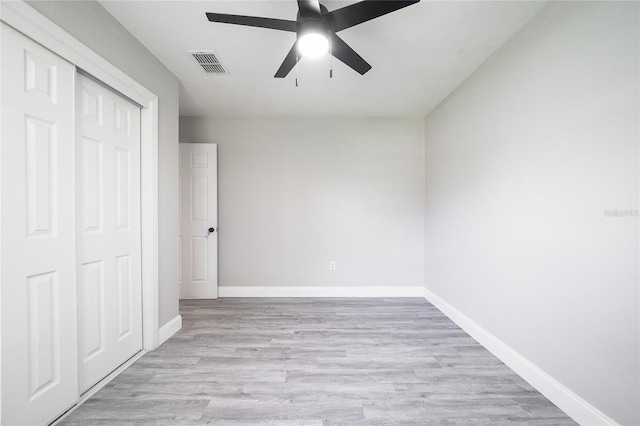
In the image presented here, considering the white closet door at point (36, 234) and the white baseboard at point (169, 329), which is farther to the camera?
the white baseboard at point (169, 329)

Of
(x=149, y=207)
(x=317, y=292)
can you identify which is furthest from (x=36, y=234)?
(x=317, y=292)

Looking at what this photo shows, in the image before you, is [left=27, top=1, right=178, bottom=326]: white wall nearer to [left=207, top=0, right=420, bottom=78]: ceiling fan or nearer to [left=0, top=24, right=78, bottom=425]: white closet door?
[left=0, top=24, right=78, bottom=425]: white closet door

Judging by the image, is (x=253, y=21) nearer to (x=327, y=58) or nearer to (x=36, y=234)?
(x=327, y=58)

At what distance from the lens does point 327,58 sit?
2.26 meters

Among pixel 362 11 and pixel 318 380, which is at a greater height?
pixel 362 11

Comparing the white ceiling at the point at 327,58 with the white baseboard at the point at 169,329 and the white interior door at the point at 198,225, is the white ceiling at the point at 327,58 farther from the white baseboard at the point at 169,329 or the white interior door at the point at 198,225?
the white baseboard at the point at 169,329

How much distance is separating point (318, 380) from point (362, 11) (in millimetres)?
2296

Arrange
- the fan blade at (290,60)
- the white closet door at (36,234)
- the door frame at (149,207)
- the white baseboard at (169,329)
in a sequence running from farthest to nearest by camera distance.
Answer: the white baseboard at (169,329)
the door frame at (149,207)
the fan blade at (290,60)
the white closet door at (36,234)

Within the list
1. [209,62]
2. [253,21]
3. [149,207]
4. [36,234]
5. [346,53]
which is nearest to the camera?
[36,234]

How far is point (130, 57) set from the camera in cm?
201

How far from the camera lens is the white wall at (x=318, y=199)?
368cm

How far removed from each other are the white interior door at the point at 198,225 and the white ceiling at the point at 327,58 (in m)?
0.76

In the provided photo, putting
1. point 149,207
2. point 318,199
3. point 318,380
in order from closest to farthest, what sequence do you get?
point 318,380, point 149,207, point 318,199

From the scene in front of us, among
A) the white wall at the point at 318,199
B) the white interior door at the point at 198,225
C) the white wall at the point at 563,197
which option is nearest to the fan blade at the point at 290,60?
the white wall at the point at 563,197
